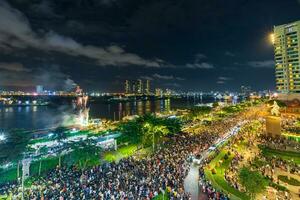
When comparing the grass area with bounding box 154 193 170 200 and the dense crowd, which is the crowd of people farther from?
the grass area with bounding box 154 193 170 200

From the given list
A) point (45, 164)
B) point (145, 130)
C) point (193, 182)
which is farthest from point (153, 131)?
point (45, 164)

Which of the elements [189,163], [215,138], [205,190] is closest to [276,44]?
[215,138]

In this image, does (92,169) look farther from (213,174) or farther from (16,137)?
(213,174)

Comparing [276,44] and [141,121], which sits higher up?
[276,44]

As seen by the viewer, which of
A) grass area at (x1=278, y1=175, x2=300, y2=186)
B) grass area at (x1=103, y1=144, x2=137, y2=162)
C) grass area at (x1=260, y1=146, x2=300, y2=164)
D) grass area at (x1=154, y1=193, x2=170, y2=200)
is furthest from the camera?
grass area at (x1=260, y1=146, x2=300, y2=164)

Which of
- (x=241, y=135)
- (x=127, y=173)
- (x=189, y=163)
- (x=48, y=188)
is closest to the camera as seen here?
(x=48, y=188)

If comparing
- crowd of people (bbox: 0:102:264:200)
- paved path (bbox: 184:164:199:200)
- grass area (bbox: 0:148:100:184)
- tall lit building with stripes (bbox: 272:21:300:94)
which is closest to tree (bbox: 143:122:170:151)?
crowd of people (bbox: 0:102:264:200)
